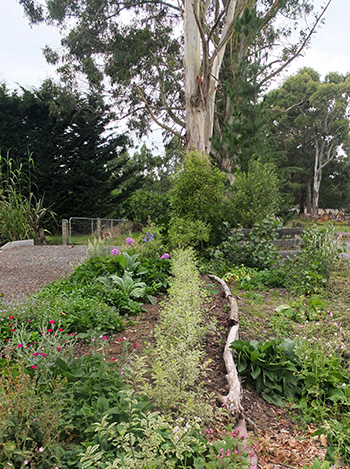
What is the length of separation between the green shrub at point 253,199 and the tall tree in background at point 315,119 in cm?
2104

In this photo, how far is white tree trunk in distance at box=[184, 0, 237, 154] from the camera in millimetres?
9609

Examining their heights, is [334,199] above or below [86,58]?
below

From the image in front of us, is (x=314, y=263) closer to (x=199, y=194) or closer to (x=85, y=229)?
(x=199, y=194)

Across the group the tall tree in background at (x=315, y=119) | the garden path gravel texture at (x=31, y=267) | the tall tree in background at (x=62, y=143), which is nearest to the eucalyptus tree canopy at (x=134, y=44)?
the tall tree in background at (x=62, y=143)

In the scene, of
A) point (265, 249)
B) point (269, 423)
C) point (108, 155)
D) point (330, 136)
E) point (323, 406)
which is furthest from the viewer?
point (330, 136)

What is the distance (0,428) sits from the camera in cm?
134

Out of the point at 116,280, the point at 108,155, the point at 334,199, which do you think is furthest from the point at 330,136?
the point at 116,280

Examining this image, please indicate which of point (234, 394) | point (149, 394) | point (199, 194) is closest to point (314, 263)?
point (199, 194)

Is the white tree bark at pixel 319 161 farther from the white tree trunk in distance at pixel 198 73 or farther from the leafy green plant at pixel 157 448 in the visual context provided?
the leafy green plant at pixel 157 448

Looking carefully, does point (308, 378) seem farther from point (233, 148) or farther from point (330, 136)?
point (330, 136)

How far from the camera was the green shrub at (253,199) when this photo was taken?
6465 millimetres

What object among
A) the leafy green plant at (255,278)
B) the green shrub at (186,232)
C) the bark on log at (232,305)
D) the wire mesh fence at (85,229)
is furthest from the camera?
the wire mesh fence at (85,229)

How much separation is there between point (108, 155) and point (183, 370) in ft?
44.3

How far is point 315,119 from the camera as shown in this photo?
27.4 m
